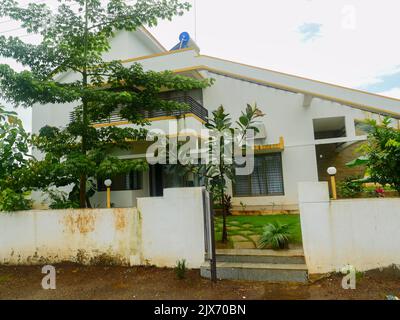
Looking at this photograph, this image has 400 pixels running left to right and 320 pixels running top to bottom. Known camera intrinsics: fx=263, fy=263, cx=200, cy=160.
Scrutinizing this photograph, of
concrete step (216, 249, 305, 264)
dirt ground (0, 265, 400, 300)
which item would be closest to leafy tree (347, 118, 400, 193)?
dirt ground (0, 265, 400, 300)

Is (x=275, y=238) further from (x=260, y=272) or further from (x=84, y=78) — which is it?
(x=84, y=78)

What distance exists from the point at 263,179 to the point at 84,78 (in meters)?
8.63

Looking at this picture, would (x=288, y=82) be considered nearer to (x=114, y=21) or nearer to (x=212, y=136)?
(x=212, y=136)

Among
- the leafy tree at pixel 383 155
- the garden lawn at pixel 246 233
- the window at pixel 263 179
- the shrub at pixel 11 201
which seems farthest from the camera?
the window at pixel 263 179

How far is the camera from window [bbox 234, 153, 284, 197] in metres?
12.3

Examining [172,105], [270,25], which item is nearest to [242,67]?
[270,25]

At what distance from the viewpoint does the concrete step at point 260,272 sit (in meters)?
5.25

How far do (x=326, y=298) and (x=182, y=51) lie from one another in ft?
39.6

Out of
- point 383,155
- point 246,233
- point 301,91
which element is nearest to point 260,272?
point 246,233

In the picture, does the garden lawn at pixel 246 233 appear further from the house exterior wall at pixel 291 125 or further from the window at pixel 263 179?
the house exterior wall at pixel 291 125

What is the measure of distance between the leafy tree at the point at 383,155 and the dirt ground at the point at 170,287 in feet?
6.53

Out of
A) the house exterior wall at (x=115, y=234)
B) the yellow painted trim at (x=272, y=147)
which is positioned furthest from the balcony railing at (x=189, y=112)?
the house exterior wall at (x=115, y=234)

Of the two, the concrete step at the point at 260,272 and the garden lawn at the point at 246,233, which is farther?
the garden lawn at the point at 246,233

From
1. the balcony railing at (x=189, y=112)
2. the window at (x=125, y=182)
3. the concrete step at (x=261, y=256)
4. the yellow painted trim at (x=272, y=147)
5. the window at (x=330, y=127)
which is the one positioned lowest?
the concrete step at (x=261, y=256)
